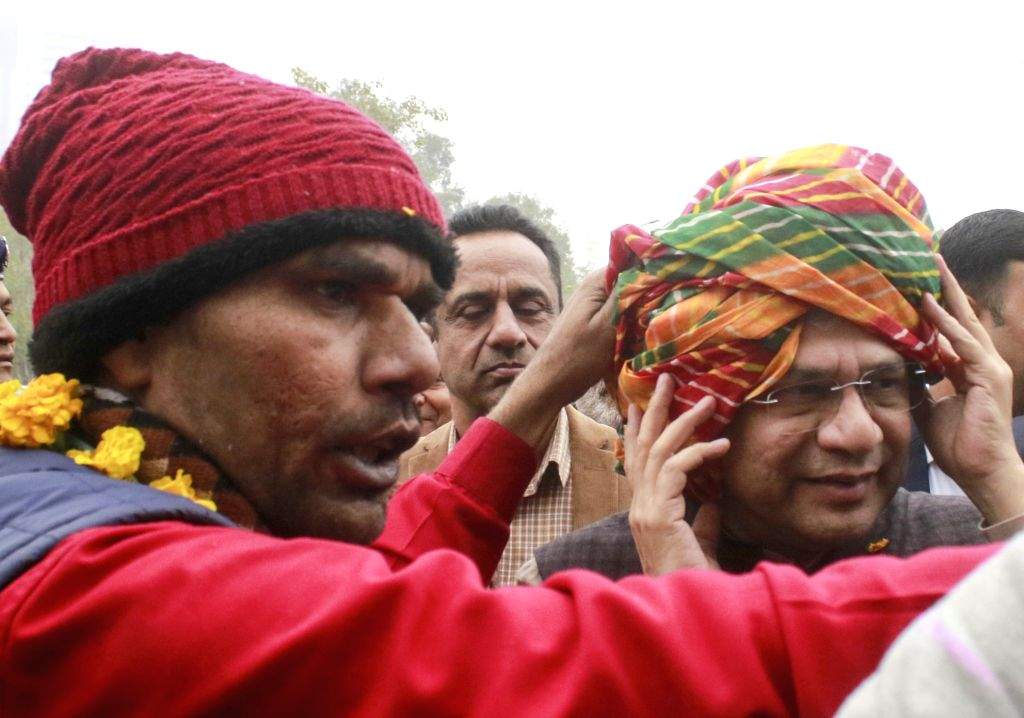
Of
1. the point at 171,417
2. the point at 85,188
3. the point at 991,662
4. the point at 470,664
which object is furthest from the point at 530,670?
the point at 85,188

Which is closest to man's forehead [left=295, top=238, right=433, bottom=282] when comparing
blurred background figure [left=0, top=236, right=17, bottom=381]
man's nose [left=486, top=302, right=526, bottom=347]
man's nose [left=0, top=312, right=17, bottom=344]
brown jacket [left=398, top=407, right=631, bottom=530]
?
brown jacket [left=398, top=407, right=631, bottom=530]

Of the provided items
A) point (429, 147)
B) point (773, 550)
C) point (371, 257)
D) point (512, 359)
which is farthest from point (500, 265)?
point (429, 147)

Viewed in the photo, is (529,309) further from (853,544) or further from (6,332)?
(6,332)

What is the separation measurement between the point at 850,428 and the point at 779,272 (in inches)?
17.0

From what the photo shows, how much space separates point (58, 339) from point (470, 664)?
3.68 ft

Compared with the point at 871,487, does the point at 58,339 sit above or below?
above

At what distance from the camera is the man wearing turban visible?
90.7 inches

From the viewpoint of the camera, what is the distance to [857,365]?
7.77ft

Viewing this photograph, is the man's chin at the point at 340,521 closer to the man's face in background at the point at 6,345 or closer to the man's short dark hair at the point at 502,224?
the man's short dark hair at the point at 502,224

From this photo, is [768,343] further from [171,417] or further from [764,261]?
[171,417]

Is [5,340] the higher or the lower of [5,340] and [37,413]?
the lower

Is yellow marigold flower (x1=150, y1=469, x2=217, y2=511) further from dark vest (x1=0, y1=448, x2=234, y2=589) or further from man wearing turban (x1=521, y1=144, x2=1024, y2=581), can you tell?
man wearing turban (x1=521, y1=144, x2=1024, y2=581)

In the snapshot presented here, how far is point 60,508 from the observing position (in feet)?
4.69

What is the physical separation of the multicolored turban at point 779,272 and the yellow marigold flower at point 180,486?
1205 millimetres
